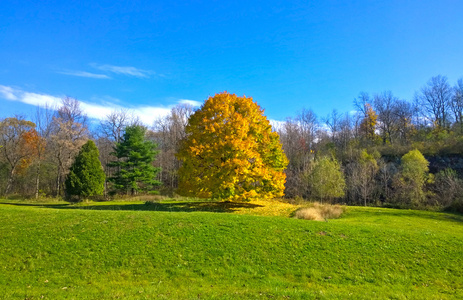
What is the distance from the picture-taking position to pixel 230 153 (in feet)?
61.5

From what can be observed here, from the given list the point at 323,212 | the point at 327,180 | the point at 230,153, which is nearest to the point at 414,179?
the point at 327,180

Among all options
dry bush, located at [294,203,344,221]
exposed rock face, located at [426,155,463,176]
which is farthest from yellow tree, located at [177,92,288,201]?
exposed rock face, located at [426,155,463,176]

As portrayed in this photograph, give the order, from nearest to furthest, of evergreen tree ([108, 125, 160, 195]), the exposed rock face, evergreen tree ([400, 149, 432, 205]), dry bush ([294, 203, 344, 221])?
dry bush ([294, 203, 344, 221]) < evergreen tree ([400, 149, 432, 205]) < the exposed rock face < evergreen tree ([108, 125, 160, 195])

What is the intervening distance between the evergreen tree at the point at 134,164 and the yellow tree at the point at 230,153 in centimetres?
1881

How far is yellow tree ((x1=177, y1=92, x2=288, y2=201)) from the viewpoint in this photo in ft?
60.8

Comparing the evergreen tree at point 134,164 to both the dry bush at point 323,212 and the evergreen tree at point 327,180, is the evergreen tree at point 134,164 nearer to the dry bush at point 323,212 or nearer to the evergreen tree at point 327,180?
the evergreen tree at point 327,180

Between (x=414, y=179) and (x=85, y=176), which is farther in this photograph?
(x=414, y=179)

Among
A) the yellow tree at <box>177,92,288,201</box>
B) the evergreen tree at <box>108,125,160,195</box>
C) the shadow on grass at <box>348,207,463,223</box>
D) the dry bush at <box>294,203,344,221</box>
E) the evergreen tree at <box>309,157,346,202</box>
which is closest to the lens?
the dry bush at <box>294,203,344,221</box>

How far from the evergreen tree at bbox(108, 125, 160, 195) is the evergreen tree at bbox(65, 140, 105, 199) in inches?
279

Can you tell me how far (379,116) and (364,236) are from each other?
54563mm

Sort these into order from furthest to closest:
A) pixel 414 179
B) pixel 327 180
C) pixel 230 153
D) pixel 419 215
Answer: pixel 327 180 → pixel 414 179 → pixel 419 215 → pixel 230 153

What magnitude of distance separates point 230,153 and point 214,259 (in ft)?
32.9

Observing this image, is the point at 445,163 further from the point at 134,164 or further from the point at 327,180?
the point at 134,164

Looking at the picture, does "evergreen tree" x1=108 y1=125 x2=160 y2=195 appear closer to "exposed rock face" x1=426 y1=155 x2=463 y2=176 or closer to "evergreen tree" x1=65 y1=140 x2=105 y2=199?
"evergreen tree" x1=65 y1=140 x2=105 y2=199
